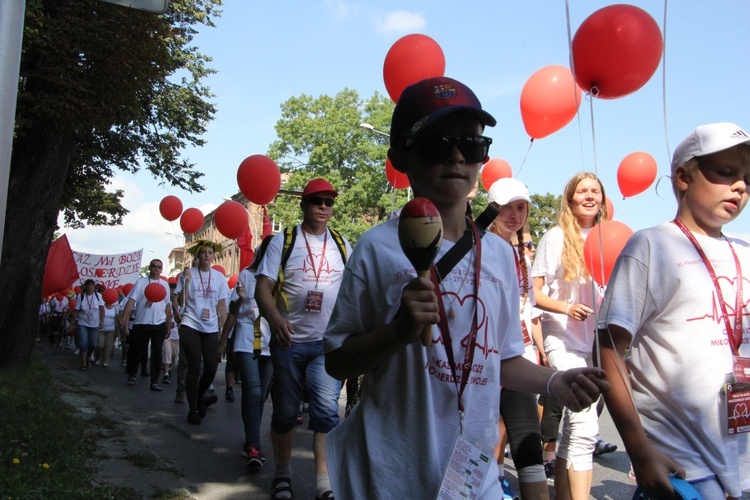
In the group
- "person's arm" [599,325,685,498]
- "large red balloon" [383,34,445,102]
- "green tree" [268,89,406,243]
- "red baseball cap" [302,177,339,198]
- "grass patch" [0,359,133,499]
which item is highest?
"green tree" [268,89,406,243]

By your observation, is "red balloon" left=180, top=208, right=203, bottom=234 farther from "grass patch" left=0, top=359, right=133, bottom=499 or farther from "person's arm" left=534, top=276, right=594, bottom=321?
"person's arm" left=534, top=276, right=594, bottom=321

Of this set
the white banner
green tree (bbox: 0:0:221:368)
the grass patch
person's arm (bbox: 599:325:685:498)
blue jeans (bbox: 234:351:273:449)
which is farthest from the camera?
the white banner

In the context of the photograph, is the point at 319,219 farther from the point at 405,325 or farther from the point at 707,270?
the point at 405,325

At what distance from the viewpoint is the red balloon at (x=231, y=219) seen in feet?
39.0

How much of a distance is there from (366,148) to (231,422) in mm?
39263

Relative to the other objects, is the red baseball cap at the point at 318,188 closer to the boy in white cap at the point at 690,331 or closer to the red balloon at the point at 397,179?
the red balloon at the point at 397,179

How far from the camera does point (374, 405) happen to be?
7.28 feet

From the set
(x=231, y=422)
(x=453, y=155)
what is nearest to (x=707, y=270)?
(x=453, y=155)

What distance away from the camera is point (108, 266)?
83.3 feet

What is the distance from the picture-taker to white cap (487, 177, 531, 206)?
17.6 feet

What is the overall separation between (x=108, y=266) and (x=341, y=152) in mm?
25295

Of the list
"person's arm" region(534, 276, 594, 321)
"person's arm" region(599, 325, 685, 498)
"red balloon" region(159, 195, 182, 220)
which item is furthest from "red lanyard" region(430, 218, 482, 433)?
"red balloon" region(159, 195, 182, 220)

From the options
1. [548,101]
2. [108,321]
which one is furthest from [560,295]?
[108,321]

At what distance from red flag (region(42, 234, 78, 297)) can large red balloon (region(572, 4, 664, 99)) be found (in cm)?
1897
